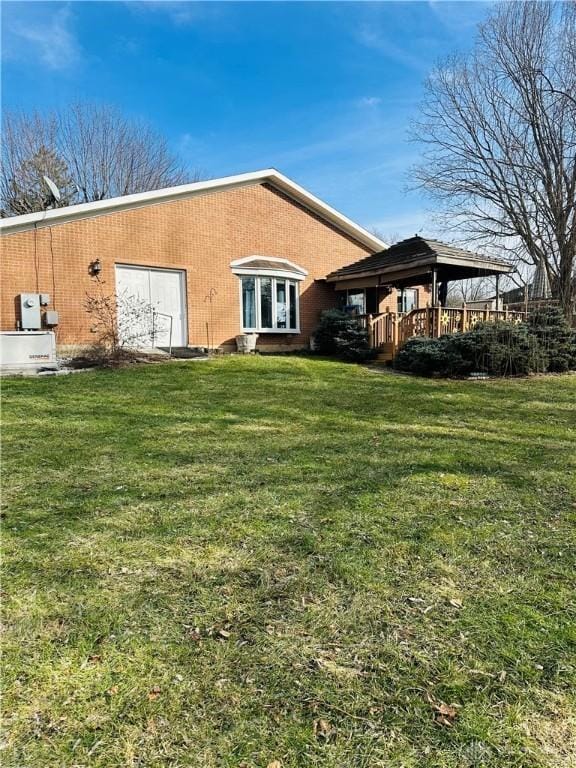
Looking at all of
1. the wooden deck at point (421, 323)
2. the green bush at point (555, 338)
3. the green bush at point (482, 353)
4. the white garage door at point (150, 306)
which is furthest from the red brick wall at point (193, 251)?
the green bush at point (555, 338)

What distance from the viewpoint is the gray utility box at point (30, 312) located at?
11.2 metres

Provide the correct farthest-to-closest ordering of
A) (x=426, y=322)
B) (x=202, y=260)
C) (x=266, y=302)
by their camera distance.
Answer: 1. (x=266, y=302)
2. (x=202, y=260)
3. (x=426, y=322)

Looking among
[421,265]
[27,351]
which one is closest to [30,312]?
[27,351]

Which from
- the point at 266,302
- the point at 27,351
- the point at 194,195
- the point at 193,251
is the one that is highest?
the point at 194,195

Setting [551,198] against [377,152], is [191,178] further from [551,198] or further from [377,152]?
[551,198]

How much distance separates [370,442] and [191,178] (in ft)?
97.3

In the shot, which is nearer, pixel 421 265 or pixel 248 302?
pixel 421 265

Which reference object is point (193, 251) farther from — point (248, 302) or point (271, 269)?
point (271, 269)

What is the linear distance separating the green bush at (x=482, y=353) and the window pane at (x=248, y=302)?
5.82 meters

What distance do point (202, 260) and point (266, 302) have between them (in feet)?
8.47

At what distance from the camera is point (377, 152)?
16.2m

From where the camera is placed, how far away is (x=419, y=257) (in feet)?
42.8

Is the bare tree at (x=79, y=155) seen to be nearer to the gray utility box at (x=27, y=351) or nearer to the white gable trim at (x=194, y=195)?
the white gable trim at (x=194, y=195)

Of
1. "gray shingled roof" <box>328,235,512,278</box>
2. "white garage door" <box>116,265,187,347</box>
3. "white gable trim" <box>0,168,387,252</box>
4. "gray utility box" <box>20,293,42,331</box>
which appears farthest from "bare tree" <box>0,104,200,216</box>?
"gray shingled roof" <box>328,235,512,278</box>
